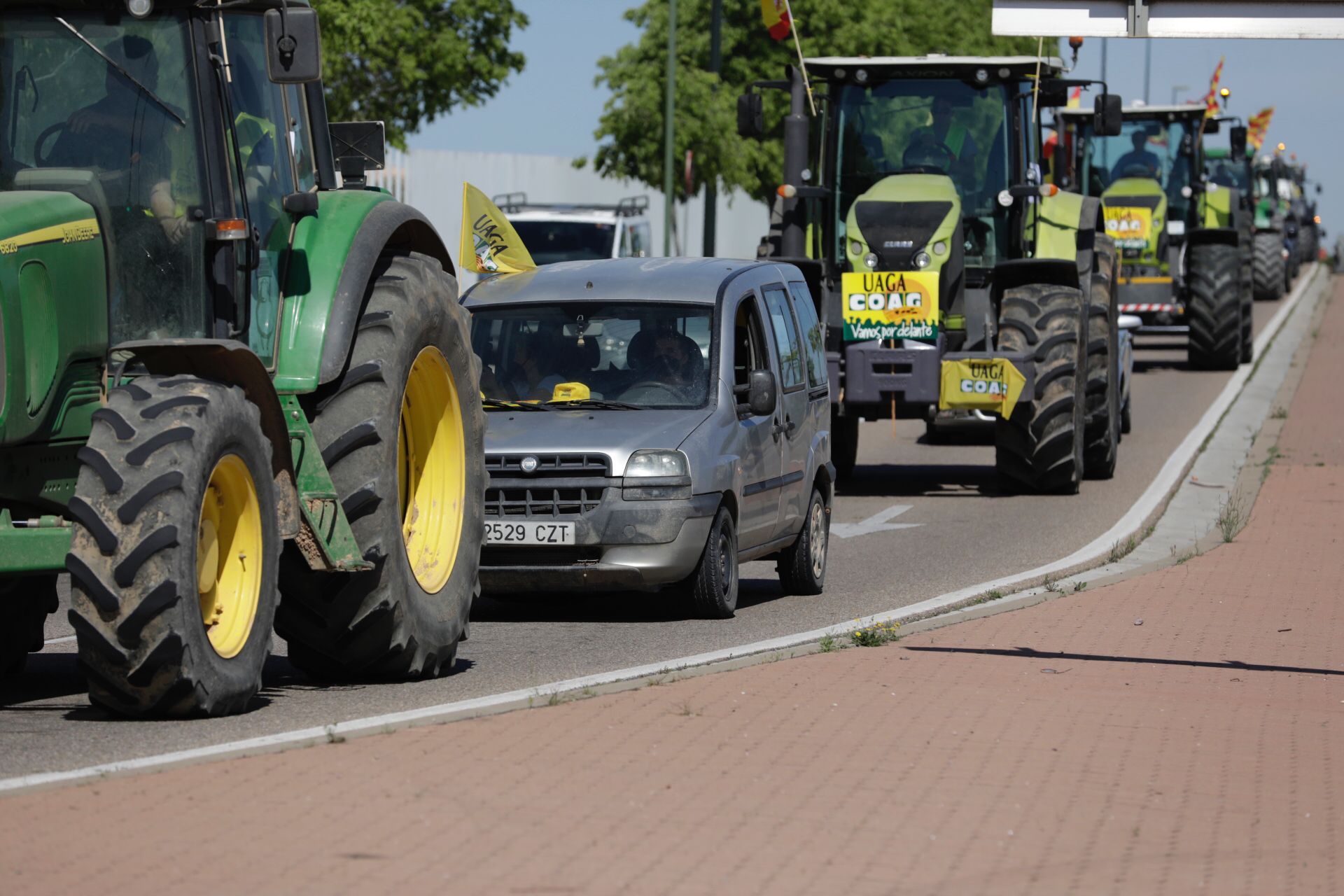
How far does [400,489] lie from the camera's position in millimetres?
9406

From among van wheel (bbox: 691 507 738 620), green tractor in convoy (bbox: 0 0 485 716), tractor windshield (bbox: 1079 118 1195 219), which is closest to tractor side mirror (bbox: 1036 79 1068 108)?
van wheel (bbox: 691 507 738 620)

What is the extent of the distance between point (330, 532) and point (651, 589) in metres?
3.13

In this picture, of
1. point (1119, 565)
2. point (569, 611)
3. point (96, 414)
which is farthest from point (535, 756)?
point (1119, 565)

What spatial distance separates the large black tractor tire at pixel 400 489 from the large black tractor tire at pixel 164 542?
2.19ft

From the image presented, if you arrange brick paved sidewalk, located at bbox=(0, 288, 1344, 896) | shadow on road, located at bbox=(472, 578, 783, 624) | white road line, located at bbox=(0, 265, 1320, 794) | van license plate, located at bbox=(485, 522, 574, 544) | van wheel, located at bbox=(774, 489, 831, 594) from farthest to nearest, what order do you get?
van wheel, located at bbox=(774, 489, 831, 594) < shadow on road, located at bbox=(472, 578, 783, 624) < van license plate, located at bbox=(485, 522, 574, 544) < white road line, located at bbox=(0, 265, 1320, 794) < brick paved sidewalk, located at bbox=(0, 288, 1344, 896)

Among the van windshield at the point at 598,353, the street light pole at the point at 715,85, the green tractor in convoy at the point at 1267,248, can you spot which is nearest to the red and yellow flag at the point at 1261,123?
the green tractor in convoy at the point at 1267,248

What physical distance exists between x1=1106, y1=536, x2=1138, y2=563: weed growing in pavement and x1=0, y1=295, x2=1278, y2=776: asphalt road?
367 millimetres

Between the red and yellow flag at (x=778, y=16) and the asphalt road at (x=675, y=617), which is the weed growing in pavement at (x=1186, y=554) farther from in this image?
the red and yellow flag at (x=778, y=16)

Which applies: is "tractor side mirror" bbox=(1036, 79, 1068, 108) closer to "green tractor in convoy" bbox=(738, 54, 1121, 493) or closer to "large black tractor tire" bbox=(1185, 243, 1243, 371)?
"green tractor in convoy" bbox=(738, 54, 1121, 493)

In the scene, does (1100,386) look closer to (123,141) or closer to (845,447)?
(845,447)

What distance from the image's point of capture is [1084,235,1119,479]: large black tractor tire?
1833 cm

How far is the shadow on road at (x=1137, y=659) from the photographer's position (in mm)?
9461

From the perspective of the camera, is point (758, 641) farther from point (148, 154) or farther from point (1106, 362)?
point (1106, 362)

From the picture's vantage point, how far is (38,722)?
308 inches
